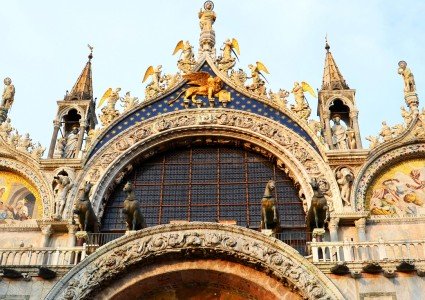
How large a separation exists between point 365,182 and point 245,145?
3358 mm

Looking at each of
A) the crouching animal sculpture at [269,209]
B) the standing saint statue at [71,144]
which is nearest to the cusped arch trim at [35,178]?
the standing saint statue at [71,144]

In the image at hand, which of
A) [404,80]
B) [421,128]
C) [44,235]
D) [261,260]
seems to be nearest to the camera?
[261,260]

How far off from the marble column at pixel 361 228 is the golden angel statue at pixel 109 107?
23.2ft

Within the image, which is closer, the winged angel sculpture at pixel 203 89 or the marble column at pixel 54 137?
the marble column at pixel 54 137

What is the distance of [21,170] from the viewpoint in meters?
17.4

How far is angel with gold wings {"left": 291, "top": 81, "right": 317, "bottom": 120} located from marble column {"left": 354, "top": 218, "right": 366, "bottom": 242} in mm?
3432

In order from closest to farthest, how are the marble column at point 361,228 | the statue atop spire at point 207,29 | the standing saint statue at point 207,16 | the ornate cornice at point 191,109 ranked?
the marble column at point 361,228 < the ornate cornice at point 191,109 < the statue atop spire at point 207,29 < the standing saint statue at point 207,16

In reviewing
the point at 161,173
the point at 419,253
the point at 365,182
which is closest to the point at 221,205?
the point at 161,173

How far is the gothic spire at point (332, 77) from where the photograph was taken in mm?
18797

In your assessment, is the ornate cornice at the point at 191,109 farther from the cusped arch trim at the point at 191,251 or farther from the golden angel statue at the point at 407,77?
the cusped arch trim at the point at 191,251

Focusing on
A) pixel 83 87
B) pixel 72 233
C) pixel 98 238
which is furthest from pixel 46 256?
pixel 83 87

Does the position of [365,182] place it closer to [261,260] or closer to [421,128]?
[421,128]

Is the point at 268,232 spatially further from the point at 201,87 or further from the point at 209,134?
the point at 201,87

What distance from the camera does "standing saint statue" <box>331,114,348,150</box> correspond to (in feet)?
57.0
